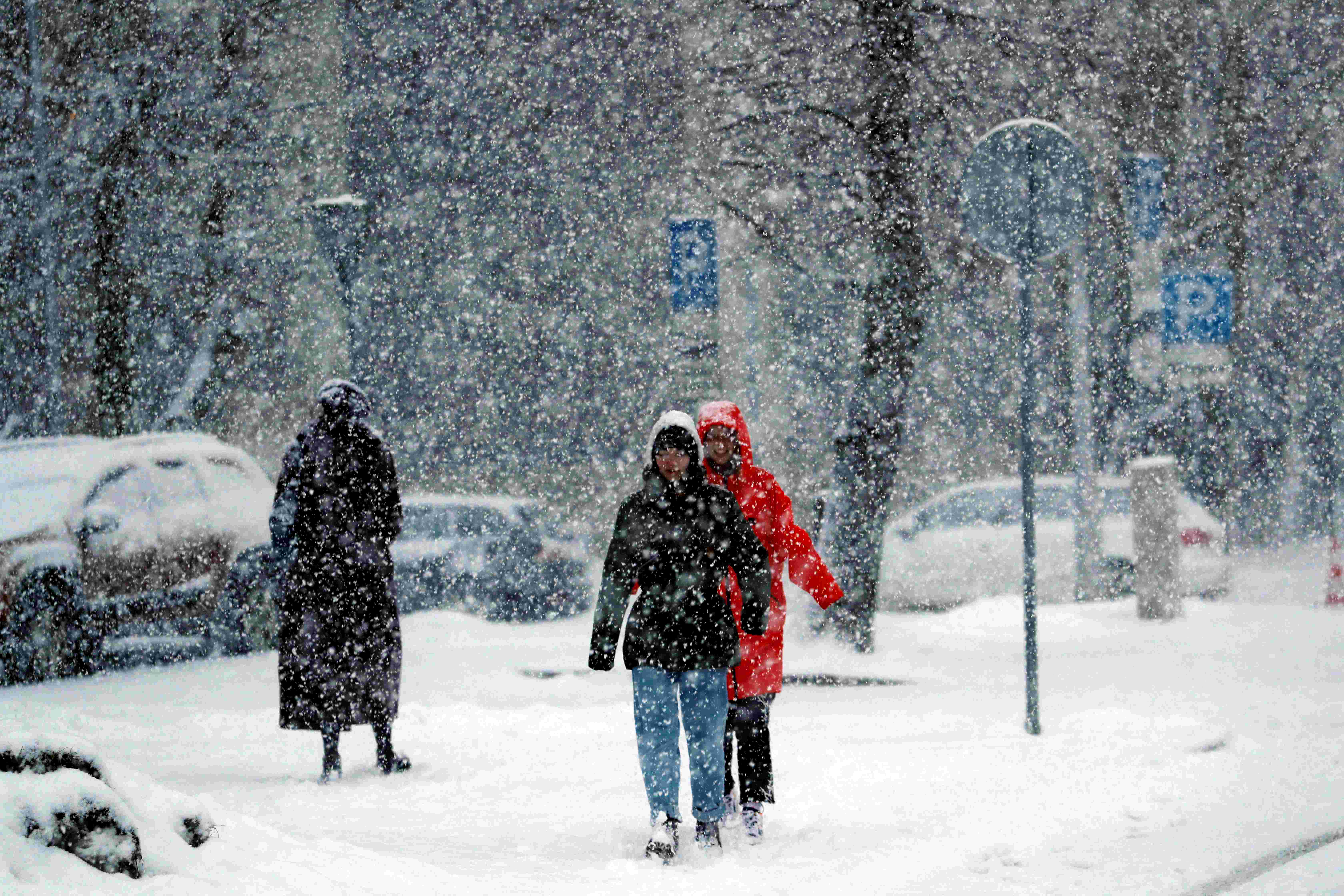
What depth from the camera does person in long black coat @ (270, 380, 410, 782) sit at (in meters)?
8.23

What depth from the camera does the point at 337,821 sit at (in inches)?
278

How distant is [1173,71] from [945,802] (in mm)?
14232

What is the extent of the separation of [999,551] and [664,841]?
13.3 metres

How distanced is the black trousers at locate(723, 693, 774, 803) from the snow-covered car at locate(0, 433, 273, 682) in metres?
7.10

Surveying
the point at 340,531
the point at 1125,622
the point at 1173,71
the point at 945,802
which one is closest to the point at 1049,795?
the point at 945,802

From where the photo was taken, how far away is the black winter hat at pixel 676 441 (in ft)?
20.0

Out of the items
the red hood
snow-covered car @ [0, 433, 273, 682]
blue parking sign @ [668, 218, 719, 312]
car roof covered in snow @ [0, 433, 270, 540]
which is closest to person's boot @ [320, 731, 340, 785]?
the red hood

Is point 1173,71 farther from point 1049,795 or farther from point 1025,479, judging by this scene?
point 1049,795

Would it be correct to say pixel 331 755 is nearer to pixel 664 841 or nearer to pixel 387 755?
pixel 387 755

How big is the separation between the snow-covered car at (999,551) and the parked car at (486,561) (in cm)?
369

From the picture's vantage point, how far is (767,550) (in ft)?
21.0

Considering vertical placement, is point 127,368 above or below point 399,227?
below

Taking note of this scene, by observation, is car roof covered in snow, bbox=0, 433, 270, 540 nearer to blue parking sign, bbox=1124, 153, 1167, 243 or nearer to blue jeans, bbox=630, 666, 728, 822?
blue jeans, bbox=630, 666, 728, 822

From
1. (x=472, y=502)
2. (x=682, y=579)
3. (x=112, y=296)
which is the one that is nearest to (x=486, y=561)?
(x=472, y=502)
